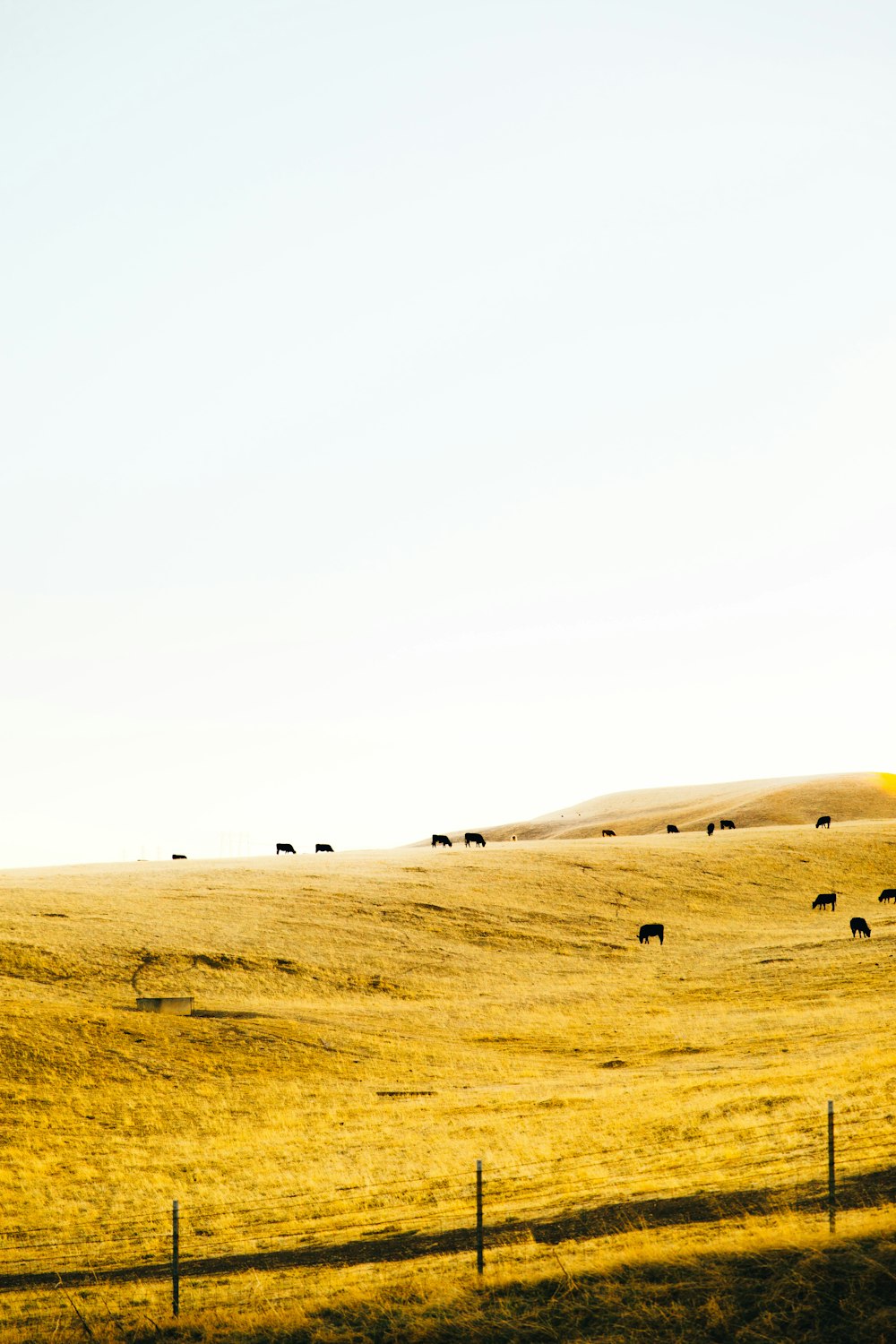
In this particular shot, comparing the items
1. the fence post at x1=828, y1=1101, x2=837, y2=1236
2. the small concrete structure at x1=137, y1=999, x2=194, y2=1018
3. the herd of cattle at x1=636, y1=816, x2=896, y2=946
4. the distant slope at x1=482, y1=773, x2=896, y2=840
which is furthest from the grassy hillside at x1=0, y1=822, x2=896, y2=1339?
the distant slope at x1=482, y1=773, x2=896, y2=840

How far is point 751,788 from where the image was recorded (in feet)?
606

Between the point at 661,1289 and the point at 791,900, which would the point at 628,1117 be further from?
the point at 791,900

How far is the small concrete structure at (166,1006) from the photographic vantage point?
39750 millimetres

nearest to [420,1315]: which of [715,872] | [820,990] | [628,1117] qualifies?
[628,1117]

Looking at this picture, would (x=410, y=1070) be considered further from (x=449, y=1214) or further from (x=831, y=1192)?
(x=831, y=1192)

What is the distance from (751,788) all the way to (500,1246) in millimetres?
174480

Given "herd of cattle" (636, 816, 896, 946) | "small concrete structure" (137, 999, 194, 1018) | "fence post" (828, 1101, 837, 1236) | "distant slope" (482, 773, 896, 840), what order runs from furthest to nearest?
1. "distant slope" (482, 773, 896, 840)
2. "herd of cattle" (636, 816, 896, 946)
3. "small concrete structure" (137, 999, 194, 1018)
4. "fence post" (828, 1101, 837, 1236)

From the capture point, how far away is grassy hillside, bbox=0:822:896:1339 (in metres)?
18.3

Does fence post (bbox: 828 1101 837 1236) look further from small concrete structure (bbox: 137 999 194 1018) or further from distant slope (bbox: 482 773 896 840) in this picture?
distant slope (bbox: 482 773 896 840)

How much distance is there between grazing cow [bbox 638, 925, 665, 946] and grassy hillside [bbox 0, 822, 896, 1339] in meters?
1.41

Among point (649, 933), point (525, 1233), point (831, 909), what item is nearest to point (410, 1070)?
point (525, 1233)

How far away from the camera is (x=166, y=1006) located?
40.0 m

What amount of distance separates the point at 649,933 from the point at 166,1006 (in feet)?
92.6

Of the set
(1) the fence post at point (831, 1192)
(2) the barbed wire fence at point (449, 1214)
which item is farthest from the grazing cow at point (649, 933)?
(1) the fence post at point (831, 1192)
